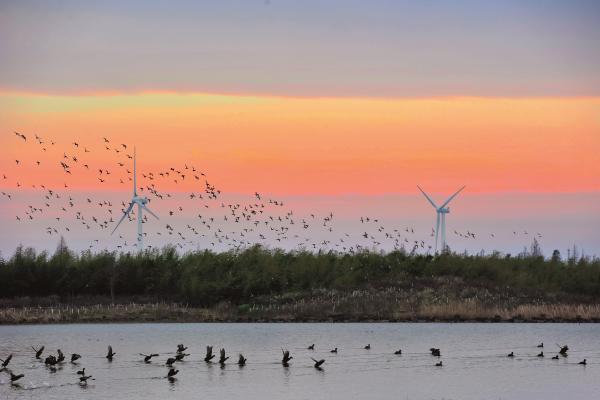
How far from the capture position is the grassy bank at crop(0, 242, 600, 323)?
3836 inches

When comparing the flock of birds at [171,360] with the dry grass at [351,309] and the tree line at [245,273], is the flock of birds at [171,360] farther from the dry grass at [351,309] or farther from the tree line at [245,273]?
the tree line at [245,273]

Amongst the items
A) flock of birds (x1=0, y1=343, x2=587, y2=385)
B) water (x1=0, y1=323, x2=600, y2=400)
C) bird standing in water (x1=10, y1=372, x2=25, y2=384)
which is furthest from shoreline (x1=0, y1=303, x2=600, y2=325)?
bird standing in water (x1=10, y1=372, x2=25, y2=384)

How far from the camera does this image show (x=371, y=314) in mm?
99375

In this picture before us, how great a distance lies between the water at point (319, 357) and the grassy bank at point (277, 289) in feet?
17.2

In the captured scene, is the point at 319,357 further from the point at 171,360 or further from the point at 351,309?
the point at 351,309

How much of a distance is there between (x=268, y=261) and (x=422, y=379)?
5145 centimetres

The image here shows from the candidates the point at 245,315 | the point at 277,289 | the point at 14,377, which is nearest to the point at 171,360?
the point at 14,377

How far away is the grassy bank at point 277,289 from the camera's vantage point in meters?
97.4

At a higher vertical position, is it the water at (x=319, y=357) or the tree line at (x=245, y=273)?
the tree line at (x=245, y=273)

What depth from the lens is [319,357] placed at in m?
67.1

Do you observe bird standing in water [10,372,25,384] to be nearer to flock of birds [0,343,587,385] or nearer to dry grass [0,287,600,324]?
flock of birds [0,343,587,385]

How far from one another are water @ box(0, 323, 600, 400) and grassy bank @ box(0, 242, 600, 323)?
5.24 metres

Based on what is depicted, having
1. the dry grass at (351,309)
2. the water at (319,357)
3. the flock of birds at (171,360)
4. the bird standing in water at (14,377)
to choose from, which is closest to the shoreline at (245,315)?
the dry grass at (351,309)

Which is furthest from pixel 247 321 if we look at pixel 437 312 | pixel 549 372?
pixel 549 372
